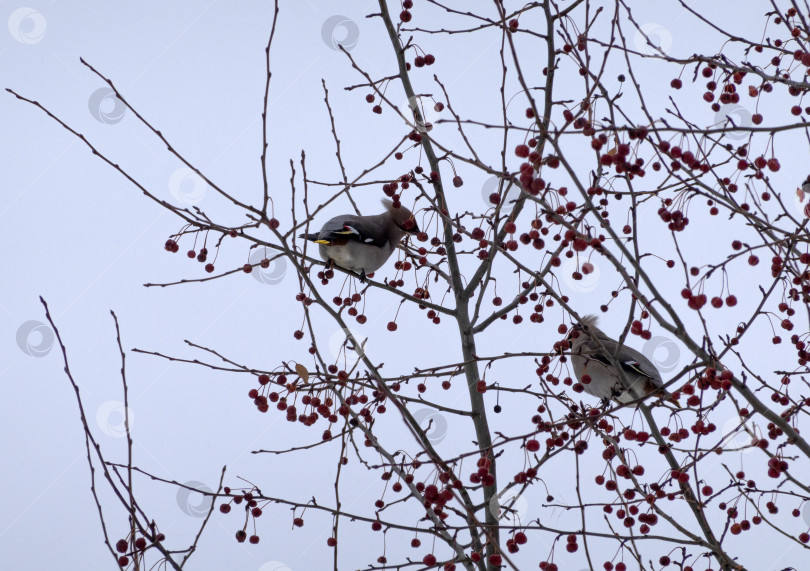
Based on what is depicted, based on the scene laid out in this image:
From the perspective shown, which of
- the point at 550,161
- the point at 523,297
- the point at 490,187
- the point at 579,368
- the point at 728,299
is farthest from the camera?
the point at 579,368

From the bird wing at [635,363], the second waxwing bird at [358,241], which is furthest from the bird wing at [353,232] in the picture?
the bird wing at [635,363]

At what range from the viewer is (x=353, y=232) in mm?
2744

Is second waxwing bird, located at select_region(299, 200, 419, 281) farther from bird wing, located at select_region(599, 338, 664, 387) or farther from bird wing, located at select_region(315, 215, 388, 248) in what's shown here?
bird wing, located at select_region(599, 338, 664, 387)

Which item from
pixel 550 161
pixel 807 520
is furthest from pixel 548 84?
pixel 807 520

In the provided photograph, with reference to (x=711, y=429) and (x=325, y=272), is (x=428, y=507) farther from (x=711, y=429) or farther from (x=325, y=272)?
(x=325, y=272)

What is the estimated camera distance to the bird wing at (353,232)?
2.72 metres

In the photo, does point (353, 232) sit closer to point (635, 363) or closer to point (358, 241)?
point (358, 241)

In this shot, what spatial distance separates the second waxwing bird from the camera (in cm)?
274

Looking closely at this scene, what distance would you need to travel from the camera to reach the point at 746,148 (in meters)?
1.59

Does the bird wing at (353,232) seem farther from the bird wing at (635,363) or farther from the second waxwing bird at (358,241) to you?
the bird wing at (635,363)

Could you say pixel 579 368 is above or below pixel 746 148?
above

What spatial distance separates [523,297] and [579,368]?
42.6 inches

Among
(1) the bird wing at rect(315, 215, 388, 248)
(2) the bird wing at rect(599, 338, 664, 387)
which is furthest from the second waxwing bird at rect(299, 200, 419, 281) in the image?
(2) the bird wing at rect(599, 338, 664, 387)

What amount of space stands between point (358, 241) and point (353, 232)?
0.06 meters
